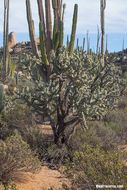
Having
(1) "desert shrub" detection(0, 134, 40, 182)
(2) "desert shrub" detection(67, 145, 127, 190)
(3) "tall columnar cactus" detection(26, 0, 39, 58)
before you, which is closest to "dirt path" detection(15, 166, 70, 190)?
(1) "desert shrub" detection(0, 134, 40, 182)

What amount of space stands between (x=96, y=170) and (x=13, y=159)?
246 centimetres

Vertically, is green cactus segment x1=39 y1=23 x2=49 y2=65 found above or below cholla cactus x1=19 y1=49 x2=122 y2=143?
above

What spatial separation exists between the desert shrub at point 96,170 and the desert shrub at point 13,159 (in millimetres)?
1804

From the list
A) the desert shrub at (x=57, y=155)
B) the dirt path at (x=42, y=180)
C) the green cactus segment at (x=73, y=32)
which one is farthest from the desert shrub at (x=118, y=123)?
the dirt path at (x=42, y=180)

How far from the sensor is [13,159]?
809 cm

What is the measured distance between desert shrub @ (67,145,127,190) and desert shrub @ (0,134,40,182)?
5.92 ft

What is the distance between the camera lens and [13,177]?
8.26 meters

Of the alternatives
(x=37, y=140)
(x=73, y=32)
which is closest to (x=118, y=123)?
(x=73, y=32)

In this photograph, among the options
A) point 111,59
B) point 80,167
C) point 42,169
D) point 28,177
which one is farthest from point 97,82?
point 80,167

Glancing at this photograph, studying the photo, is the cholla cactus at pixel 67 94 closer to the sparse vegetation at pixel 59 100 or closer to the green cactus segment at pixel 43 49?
the sparse vegetation at pixel 59 100

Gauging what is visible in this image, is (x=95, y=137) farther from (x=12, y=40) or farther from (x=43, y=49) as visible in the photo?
(x=12, y=40)

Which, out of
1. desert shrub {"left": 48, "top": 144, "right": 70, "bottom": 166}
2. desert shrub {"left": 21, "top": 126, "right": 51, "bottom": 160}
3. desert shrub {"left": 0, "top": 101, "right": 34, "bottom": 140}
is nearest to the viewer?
desert shrub {"left": 48, "top": 144, "right": 70, "bottom": 166}

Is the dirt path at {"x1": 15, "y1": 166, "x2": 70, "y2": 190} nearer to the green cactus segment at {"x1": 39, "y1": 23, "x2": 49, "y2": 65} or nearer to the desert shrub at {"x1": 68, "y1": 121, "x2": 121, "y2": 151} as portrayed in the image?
the desert shrub at {"x1": 68, "y1": 121, "x2": 121, "y2": 151}

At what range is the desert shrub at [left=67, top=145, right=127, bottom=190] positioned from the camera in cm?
568
